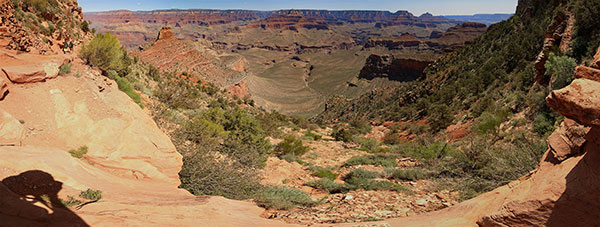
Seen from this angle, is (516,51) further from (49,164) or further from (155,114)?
(49,164)

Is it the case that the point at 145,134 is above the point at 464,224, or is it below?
Answer: above

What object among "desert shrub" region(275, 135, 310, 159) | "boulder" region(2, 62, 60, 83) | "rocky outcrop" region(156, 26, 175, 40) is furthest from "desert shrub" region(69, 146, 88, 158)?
"rocky outcrop" region(156, 26, 175, 40)

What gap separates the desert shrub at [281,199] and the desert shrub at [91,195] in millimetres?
3447

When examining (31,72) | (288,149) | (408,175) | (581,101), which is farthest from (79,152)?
(288,149)

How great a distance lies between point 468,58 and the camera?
37.6 meters

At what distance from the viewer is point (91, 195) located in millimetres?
4734

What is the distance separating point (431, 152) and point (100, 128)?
1291 centimetres

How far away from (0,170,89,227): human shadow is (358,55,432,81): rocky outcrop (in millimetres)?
73817

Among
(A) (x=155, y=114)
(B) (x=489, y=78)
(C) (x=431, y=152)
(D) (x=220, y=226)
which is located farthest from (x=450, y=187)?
(B) (x=489, y=78)

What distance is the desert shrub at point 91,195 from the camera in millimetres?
4703

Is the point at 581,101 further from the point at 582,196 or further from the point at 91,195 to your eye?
the point at 91,195

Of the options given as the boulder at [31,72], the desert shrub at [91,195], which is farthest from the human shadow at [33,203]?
the boulder at [31,72]

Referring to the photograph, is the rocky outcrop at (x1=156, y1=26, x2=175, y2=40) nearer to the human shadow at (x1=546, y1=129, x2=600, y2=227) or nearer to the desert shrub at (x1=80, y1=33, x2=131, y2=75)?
the desert shrub at (x1=80, y1=33, x2=131, y2=75)

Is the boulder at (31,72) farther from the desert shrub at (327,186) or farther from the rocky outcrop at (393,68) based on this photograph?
the rocky outcrop at (393,68)
